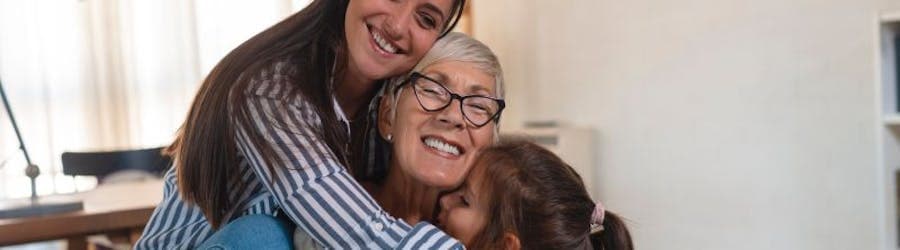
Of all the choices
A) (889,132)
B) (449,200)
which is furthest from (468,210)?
(889,132)

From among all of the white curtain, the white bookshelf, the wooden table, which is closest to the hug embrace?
the wooden table

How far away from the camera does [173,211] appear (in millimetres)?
1271

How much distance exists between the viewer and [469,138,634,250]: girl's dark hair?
124cm

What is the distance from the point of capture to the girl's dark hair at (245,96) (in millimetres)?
1097

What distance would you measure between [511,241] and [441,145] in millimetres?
183

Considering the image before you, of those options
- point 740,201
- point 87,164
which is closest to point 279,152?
point 87,164

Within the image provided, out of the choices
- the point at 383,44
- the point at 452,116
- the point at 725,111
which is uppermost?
the point at 383,44

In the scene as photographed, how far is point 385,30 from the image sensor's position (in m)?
1.20

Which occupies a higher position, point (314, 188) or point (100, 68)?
point (100, 68)

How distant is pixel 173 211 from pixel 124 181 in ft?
4.77

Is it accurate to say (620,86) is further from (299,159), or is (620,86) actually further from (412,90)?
(299,159)

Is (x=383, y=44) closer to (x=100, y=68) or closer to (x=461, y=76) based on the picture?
(x=461, y=76)

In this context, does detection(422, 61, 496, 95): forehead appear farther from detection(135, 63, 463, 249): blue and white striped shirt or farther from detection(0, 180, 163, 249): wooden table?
detection(0, 180, 163, 249): wooden table

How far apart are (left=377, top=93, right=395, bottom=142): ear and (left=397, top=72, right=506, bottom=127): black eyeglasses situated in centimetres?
6
